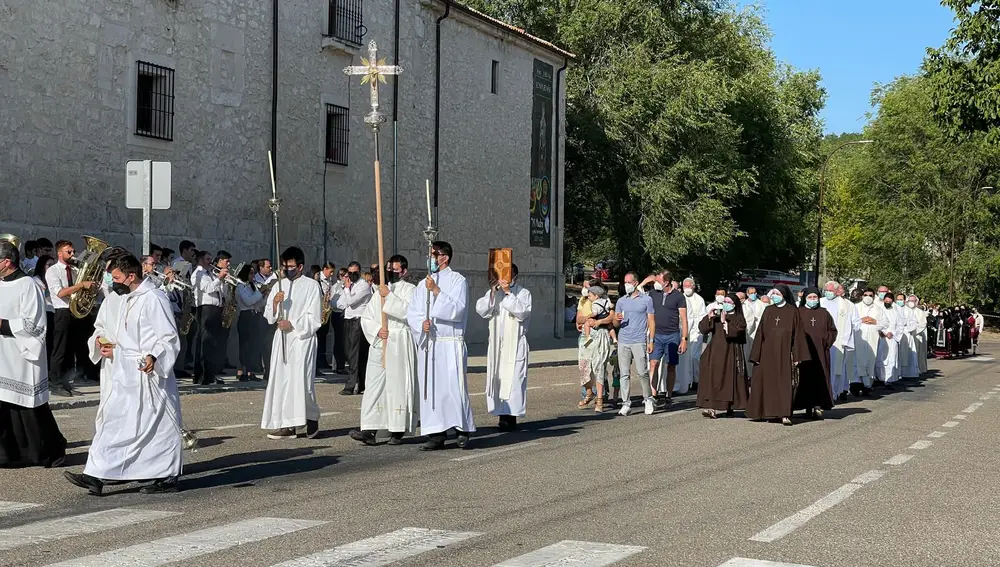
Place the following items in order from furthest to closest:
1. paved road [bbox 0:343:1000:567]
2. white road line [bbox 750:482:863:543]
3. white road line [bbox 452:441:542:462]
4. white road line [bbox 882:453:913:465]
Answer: white road line [bbox 882:453:913:465] < white road line [bbox 452:441:542:462] < white road line [bbox 750:482:863:543] < paved road [bbox 0:343:1000:567]

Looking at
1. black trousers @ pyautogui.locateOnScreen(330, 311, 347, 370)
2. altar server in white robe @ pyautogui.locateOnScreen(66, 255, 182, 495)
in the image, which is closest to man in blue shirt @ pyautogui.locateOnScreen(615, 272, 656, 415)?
black trousers @ pyautogui.locateOnScreen(330, 311, 347, 370)

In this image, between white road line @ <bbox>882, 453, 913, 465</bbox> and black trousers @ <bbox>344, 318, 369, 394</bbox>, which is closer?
white road line @ <bbox>882, 453, 913, 465</bbox>

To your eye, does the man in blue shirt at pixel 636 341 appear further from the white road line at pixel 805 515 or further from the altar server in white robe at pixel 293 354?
the white road line at pixel 805 515

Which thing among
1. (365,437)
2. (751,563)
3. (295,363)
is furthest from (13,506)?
(751,563)

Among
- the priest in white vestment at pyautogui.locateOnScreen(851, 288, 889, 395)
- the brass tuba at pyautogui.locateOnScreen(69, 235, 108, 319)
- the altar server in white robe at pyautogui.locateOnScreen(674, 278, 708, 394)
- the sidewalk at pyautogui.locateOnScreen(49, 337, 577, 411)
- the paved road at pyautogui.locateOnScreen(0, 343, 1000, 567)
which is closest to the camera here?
the paved road at pyautogui.locateOnScreen(0, 343, 1000, 567)

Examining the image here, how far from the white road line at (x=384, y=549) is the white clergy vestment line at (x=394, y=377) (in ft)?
16.3

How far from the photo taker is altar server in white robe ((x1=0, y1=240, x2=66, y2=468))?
1060cm

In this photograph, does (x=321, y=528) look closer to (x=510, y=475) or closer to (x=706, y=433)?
(x=510, y=475)

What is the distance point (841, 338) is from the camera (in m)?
21.6

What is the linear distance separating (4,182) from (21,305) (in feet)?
34.7

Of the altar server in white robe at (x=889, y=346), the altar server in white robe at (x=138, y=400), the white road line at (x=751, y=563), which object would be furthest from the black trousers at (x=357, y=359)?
the white road line at (x=751, y=563)

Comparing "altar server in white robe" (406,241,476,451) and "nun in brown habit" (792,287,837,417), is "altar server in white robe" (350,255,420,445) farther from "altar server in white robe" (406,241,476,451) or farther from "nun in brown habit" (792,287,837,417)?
"nun in brown habit" (792,287,837,417)

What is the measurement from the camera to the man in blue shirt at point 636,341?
17.0 metres

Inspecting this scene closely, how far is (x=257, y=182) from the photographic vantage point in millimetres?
26641
